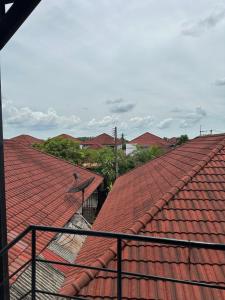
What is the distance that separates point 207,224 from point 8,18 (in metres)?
3.85

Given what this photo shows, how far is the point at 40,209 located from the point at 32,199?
1.87 ft

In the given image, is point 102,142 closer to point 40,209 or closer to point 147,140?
point 147,140

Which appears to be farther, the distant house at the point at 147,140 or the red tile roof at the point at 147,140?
the red tile roof at the point at 147,140

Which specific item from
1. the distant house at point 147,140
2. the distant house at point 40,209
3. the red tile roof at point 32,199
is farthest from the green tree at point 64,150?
the distant house at point 147,140

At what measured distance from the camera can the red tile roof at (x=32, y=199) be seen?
264 inches

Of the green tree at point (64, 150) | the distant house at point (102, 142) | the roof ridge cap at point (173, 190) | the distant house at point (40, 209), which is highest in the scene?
the distant house at point (102, 142)

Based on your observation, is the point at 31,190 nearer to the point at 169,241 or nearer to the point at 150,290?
the point at 150,290

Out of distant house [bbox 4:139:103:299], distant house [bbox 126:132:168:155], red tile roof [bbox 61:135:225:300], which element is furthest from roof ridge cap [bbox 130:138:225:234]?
distant house [bbox 126:132:168:155]

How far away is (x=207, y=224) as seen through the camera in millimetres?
4758

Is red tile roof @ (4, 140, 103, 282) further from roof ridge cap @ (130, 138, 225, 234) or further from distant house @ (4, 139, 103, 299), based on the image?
roof ridge cap @ (130, 138, 225, 234)

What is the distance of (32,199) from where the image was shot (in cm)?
915

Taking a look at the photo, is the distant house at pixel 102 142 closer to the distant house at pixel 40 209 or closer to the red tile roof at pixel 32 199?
the red tile roof at pixel 32 199

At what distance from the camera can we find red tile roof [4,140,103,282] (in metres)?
6.70

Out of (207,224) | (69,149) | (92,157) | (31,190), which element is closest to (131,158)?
(92,157)
